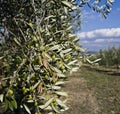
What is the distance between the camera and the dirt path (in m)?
10.1

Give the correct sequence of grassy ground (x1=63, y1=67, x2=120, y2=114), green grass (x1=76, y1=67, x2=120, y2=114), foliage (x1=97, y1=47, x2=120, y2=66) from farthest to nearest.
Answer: foliage (x1=97, y1=47, x2=120, y2=66), green grass (x1=76, y1=67, x2=120, y2=114), grassy ground (x1=63, y1=67, x2=120, y2=114)

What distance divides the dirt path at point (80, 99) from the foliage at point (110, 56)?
1310 centimetres

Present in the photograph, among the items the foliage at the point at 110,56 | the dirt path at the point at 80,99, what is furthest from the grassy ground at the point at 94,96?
the foliage at the point at 110,56

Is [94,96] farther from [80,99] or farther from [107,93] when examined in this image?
[80,99]

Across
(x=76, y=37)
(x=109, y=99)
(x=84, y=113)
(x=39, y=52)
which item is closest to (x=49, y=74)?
(x=39, y=52)

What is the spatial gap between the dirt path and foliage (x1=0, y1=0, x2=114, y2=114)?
5232 millimetres

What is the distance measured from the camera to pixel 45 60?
2.90m

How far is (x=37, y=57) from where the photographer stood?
302cm

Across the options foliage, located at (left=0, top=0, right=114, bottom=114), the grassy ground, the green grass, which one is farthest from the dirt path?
foliage, located at (left=0, top=0, right=114, bottom=114)

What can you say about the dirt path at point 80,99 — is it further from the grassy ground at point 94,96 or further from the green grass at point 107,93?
the green grass at point 107,93

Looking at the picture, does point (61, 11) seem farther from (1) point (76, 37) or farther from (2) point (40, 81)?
(2) point (40, 81)

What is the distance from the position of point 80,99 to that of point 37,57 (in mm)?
8860

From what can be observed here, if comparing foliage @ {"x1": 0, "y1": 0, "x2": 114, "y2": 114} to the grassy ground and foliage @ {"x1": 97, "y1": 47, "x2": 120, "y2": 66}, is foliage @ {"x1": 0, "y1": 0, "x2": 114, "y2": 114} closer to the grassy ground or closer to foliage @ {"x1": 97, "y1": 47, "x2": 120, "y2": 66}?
the grassy ground

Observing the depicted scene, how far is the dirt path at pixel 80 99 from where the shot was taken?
33.2ft
